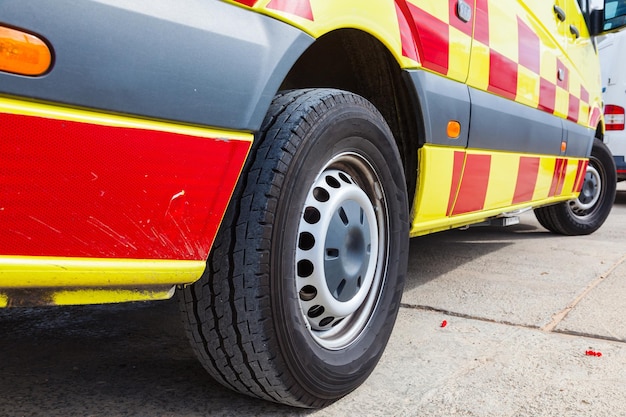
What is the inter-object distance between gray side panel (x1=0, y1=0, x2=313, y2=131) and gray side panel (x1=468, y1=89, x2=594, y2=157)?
119 cm

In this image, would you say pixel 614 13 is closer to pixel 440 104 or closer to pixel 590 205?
pixel 590 205

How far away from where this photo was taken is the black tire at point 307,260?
139 cm

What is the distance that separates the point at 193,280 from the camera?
1313mm

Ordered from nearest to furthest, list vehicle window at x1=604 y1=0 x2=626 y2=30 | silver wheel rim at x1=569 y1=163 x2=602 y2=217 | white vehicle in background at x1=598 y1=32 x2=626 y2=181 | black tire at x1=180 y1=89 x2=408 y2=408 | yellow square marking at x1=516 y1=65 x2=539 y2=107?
black tire at x1=180 y1=89 x2=408 y2=408
yellow square marking at x1=516 y1=65 x2=539 y2=107
vehicle window at x1=604 y1=0 x2=626 y2=30
silver wheel rim at x1=569 y1=163 x2=602 y2=217
white vehicle in background at x1=598 y1=32 x2=626 y2=181

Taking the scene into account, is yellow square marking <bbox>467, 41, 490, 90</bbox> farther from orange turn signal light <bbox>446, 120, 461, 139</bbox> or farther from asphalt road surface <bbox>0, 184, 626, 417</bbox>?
asphalt road surface <bbox>0, 184, 626, 417</bbox>

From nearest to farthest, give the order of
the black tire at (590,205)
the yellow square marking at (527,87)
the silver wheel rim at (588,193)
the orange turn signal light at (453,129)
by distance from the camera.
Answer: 1. the orange turn signal light at (453,129)
2. the yellow square marking at (527,87)
3. the black tire at (590,205)
4. the silver wheel rim at (588,193)

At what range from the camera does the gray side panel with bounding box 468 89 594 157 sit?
2426 millimetres

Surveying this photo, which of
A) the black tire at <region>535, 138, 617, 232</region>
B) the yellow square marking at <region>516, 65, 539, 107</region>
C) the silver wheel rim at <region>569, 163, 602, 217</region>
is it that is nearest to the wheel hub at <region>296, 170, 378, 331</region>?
the yellow square marking at <region>516, 65, 539, 107</region>

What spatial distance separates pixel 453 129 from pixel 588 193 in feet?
10.3

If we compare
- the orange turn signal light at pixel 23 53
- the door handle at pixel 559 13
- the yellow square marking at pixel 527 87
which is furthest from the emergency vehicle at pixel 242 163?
the door handle at pixel 559 13

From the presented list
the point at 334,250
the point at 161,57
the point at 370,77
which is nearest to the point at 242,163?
the point at 161,57

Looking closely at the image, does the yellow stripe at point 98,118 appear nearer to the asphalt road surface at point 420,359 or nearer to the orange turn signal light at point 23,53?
the orange turn signal light at point 23,53

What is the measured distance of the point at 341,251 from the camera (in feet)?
5.49

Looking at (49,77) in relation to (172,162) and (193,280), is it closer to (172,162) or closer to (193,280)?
(172,162)
